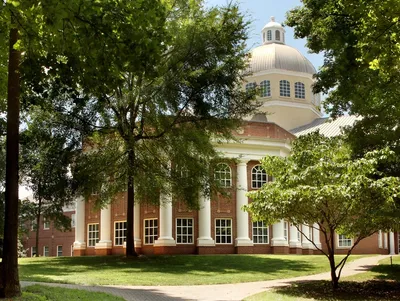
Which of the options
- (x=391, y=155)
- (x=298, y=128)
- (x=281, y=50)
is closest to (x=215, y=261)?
(x=391, y=155)

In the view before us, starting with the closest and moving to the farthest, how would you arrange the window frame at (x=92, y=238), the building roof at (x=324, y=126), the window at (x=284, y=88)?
1. the window frame at (x=92, y=238)
2. the building roof at (x=324, y=126)
3. the window at (x=284, y=88)

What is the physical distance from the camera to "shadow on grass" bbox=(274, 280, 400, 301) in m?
15.1

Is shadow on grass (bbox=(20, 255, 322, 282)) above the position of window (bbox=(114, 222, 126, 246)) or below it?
below

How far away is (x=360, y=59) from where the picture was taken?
1298 centimetres

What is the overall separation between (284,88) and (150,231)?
22609mm

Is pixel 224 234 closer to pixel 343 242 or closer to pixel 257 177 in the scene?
pixel 257 177

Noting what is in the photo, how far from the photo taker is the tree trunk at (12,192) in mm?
10797

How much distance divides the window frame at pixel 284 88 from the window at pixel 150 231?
70.3ft

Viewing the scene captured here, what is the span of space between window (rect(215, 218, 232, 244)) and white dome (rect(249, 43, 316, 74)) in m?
20.1

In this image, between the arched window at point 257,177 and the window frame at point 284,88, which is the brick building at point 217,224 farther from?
the window frame at point 284,88

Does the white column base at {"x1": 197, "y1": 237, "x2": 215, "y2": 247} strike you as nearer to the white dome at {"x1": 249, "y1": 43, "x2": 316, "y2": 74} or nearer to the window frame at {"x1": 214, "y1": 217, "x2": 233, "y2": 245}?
the window frame at {"x1": 214, "y1": 217, "x2": 233, "y2": 245}

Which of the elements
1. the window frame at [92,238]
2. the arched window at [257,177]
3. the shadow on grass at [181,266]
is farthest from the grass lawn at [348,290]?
the window frame at [92,238]

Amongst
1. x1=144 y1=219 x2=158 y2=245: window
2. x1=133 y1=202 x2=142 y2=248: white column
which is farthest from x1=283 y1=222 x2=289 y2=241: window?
x1=133 y1=202 x2=142 y2=248: white column

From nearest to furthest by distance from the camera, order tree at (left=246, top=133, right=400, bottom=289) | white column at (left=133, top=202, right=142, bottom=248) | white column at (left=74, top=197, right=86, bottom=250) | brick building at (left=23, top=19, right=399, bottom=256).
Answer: tree at (left=246, top=133, right=400, bottom=289) → brick building at (left=23, top=19, right=399, bottom=256) → white column at (left=133, top=202, right=142, bottom=248) → white column at (left=74, top=197, right=86, bottom=250)
